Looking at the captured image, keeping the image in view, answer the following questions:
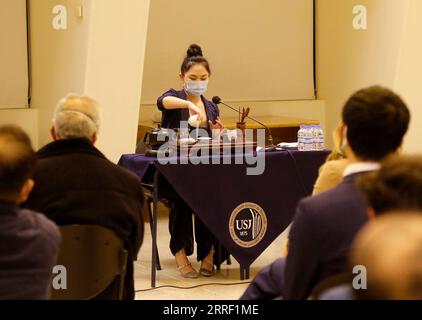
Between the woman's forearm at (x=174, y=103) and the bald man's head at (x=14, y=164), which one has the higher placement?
the woman's forearm at (x=174, y=103)

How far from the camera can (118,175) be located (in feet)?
9.85

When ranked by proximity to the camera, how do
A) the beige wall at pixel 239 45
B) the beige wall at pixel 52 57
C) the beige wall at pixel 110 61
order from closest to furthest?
the beige wall at pixel 110 61
the beige wall at pixel 52 57
the beige wall at pixel 239 45

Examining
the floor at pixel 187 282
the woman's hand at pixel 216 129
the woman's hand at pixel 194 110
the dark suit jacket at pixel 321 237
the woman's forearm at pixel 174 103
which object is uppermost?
the woman's forearm at pixel 174 103

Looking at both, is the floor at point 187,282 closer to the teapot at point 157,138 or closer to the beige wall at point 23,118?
the teapot at point 157,138

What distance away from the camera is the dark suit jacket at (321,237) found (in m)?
2.35

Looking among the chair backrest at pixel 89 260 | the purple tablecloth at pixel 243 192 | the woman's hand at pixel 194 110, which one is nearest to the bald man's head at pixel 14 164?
the chair backrest at pixel 89 260

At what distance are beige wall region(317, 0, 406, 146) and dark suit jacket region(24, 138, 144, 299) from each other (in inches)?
161

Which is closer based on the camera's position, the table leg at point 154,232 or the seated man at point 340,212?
the seated man at point 340,212

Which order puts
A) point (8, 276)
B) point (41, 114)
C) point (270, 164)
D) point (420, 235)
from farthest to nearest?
1. point (41, 114)
2. point (270, 164)
3. point (8, 276)
4. point (420, 235)

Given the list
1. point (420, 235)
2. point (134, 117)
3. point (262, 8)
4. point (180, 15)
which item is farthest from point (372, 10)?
point (420, 235)

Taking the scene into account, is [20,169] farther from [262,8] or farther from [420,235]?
[262,8]

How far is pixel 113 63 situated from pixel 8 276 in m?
3.71

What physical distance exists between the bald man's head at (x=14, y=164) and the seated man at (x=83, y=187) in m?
0.50

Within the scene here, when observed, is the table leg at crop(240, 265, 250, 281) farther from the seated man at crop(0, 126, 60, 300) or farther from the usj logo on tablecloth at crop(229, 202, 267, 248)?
the seated man at crop(0, 126, 60, 300)
